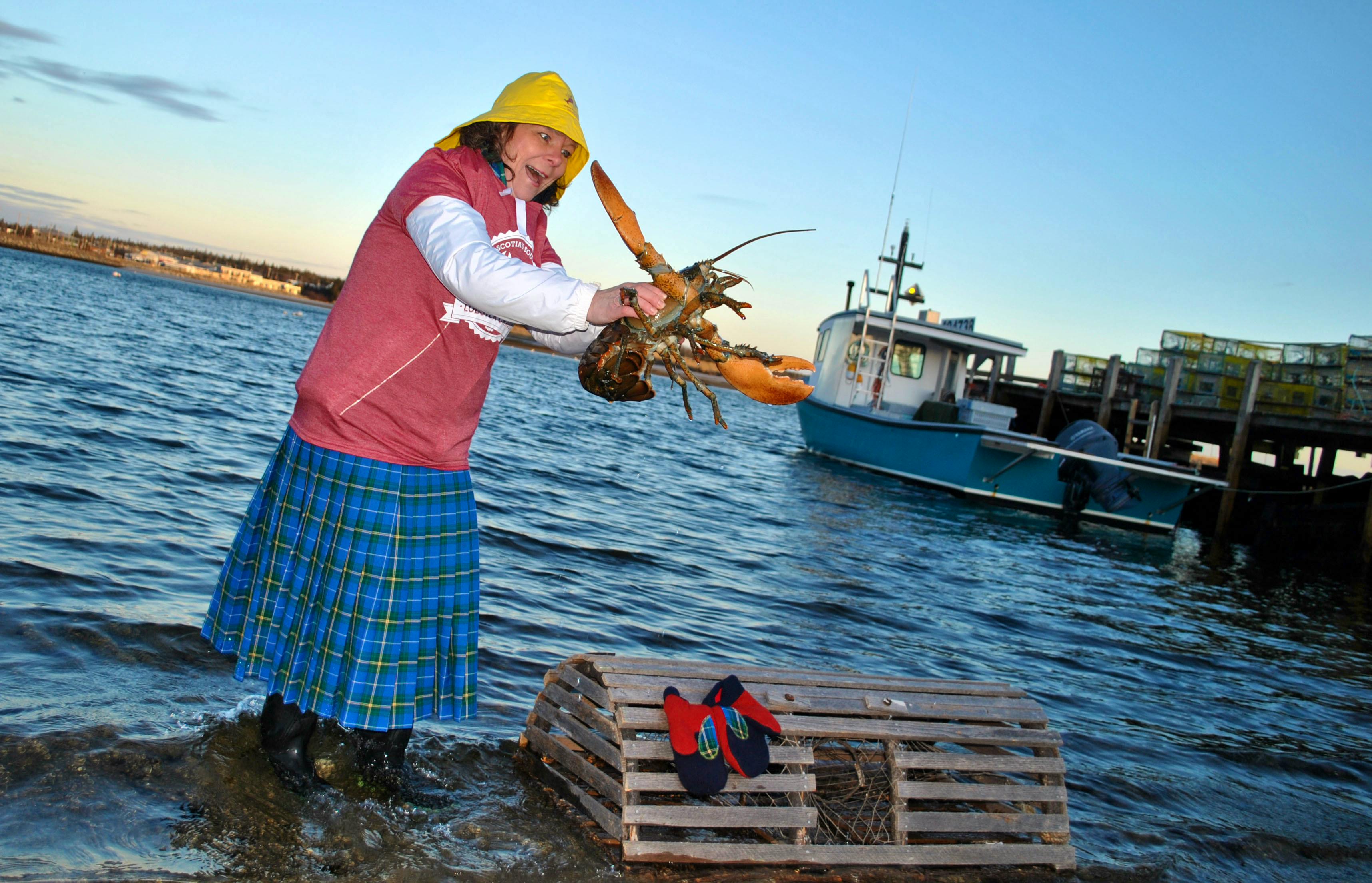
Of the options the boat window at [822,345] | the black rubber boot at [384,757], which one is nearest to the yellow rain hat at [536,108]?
the black rubber boot at [384,757]

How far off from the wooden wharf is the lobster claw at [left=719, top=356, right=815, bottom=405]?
16.9m

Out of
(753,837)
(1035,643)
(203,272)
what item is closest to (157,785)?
(753,837)

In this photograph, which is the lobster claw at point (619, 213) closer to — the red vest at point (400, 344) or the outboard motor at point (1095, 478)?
the red vest at point (400, 344)

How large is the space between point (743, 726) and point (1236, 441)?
18.6 metres

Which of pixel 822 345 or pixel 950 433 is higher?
pixel 822 345

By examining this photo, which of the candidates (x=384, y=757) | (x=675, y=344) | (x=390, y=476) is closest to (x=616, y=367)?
(x=675, y=344)

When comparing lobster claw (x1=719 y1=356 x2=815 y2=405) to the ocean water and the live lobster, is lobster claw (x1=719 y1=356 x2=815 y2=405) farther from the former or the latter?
the ocean water

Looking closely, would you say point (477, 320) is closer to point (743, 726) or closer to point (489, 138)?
point (489, 138)

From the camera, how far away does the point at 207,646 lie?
13.4ft

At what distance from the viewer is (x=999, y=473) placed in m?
18.1

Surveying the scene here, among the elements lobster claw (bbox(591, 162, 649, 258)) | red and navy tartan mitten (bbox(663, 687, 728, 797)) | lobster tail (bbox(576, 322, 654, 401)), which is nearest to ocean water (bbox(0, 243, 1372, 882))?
red and navy tartan mitten (bbox(663, 687, 728, 797))

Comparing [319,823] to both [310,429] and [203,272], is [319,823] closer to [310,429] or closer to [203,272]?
[310,429]

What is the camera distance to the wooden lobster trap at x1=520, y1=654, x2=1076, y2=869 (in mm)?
2768

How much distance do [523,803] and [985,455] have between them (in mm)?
16346
